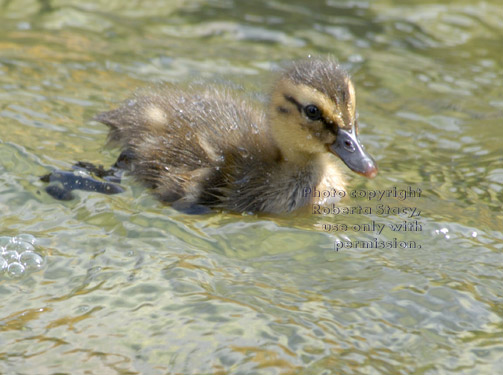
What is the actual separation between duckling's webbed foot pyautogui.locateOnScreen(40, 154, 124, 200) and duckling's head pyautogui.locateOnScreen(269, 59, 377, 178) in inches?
41.9

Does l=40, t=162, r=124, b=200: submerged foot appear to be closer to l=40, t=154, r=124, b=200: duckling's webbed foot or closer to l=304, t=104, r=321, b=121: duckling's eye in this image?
l=40, t=154, r=124, b=200: duckling's webbed foot

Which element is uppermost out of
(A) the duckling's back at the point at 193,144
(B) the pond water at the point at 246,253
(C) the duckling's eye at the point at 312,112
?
(C) the duckling's eye at the point at 312,112

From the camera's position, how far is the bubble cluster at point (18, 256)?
12.5 feet

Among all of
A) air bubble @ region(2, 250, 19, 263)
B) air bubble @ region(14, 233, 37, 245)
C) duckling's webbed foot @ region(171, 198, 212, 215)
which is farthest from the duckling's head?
air bubble @ region(2, 250, 19, 263)

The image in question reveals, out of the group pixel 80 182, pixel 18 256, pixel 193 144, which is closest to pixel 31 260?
pixel 18 256

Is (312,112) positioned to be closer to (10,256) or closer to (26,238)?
(26,238)

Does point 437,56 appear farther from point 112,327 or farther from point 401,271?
point 112,327

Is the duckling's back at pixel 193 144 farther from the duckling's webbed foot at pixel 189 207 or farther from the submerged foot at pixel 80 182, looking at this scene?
the submerged foot at pixel 80 182

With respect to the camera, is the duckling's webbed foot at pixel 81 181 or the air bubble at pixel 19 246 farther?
the duckling's webbed foot at pixel 81 181

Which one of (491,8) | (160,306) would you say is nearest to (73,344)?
(160,306)

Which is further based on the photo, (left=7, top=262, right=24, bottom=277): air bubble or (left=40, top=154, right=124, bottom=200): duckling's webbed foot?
(left=40, top=154, right=124, bottom=200): duckling's webbed foot

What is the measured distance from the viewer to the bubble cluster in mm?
3795

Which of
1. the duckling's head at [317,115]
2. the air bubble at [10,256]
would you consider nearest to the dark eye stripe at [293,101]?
the duckling's head at [317,115]

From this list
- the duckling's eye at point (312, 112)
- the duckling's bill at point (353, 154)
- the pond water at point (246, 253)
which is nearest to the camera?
the pond water at point (246, 253)
